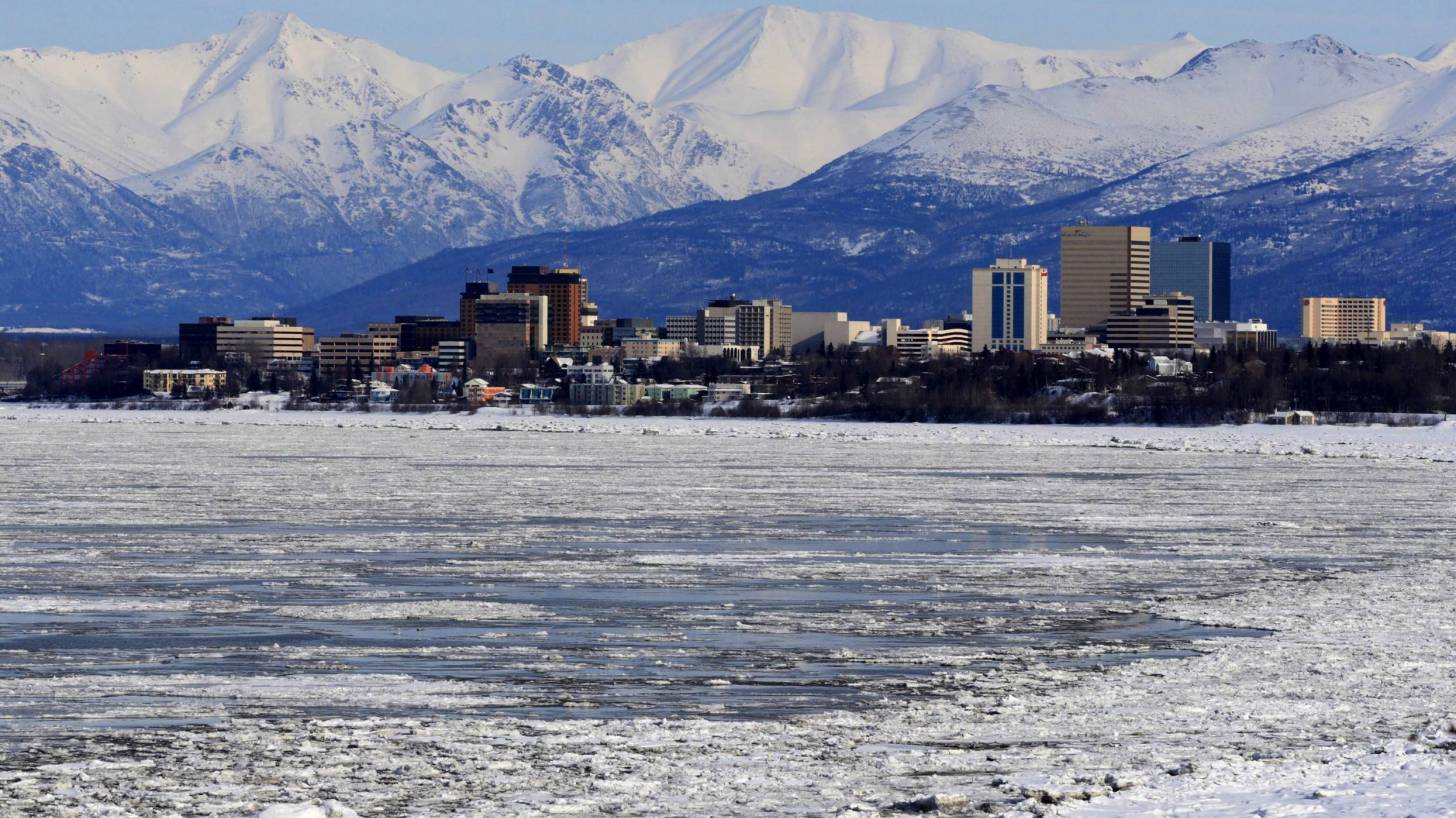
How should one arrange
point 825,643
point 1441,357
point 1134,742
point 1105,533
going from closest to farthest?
point 1134,742 → point 825,643 → point 1105,533 → point 1441,357

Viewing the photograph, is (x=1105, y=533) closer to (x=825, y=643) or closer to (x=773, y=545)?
(x=773, y=545)

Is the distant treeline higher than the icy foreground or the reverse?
higher

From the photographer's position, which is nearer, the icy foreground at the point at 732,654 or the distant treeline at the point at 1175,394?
the icy foreground at the point at 732,654

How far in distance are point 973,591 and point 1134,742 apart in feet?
46.6

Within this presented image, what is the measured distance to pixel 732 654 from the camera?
104 ft

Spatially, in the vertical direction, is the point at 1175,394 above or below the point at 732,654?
above

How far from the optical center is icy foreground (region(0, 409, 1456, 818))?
23.4m

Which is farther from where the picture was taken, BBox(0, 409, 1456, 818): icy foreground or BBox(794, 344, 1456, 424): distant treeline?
BBox(794, 344, 1456, 424): distant treeline

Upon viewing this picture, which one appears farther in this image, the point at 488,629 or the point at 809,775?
the point at 488,629

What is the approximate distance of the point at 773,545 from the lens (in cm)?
4856

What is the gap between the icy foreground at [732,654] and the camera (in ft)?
76.6

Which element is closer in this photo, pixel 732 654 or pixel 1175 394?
pixel 732 654

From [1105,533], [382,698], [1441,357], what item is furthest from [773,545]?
[1441,357]

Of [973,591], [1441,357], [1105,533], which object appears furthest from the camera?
[1441,357]
